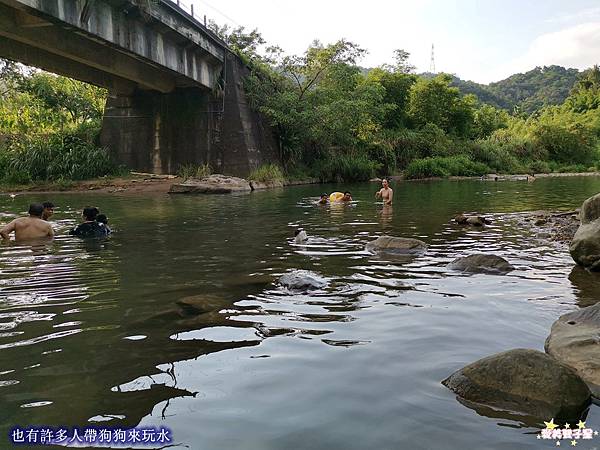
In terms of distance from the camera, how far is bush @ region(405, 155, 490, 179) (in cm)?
3750

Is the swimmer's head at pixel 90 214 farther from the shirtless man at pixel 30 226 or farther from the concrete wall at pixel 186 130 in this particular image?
the concrete wall at pixel 186 130

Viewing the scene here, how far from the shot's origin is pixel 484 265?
22.8 feet

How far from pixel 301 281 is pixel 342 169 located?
2779 centimetres

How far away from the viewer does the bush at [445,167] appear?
3750cm

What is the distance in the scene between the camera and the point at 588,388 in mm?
3127

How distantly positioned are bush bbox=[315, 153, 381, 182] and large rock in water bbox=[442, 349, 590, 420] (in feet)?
99.6

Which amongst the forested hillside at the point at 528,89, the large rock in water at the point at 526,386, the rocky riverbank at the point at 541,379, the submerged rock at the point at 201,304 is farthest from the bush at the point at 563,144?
the large rock in water at the point at 526,386

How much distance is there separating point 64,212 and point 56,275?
10.00m

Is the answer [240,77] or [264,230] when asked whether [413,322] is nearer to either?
[264,230]

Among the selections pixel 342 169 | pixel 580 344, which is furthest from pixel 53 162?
pixel 580 344

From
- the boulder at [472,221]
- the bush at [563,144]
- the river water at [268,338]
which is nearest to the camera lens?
the river water at [268,338]

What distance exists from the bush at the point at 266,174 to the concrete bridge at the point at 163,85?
0.68m

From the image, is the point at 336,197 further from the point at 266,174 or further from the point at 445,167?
the point at 445,167

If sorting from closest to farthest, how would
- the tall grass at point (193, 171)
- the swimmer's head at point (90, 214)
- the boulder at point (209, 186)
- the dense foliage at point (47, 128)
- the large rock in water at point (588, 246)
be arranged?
the large rock in water at point (588, 246) → the swimmer's head at point (90, 214) → the boulder at point (209, 186) → the tall grass at point (193, 171) → the dense foliage at point (47, 128)
